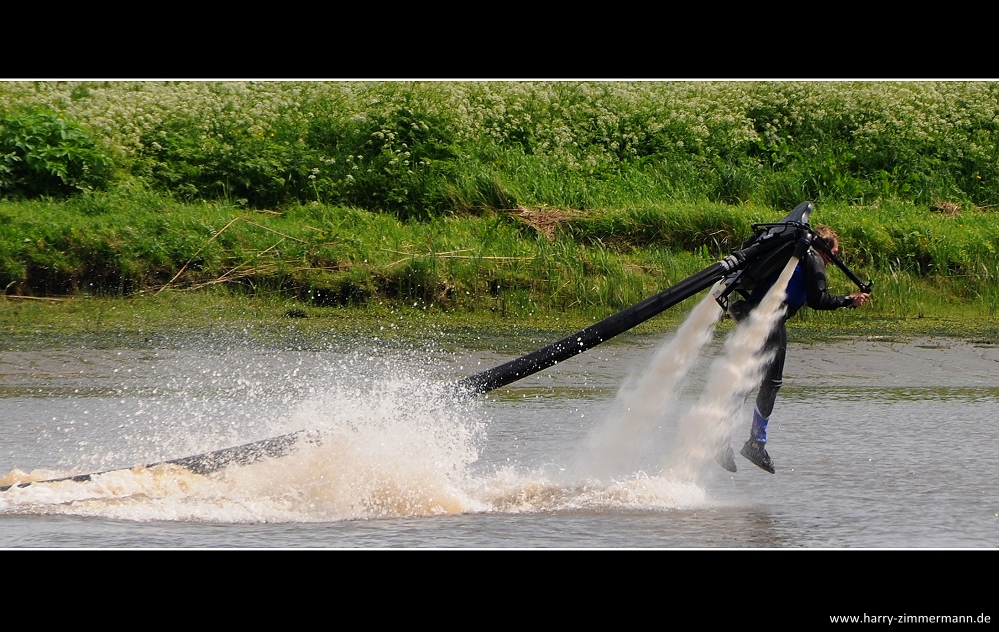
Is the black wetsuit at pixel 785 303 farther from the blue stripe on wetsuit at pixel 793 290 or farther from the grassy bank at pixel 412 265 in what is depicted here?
the grassy bank at pixel 412 265

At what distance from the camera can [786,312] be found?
6.81 m

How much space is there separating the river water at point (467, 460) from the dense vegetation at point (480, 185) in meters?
2.01

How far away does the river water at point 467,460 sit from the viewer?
19.2 ft

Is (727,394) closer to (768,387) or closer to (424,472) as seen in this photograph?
(768,387)

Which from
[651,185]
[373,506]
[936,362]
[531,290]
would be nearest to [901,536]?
[373,506]

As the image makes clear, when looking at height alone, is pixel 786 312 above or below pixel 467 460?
above

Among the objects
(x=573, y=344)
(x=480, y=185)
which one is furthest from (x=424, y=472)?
(x=480, y=185)

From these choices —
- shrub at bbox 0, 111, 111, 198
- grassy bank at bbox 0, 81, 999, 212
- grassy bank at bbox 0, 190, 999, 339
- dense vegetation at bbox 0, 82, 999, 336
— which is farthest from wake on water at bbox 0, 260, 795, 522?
shrub at bbox 0, 111, 111, 198

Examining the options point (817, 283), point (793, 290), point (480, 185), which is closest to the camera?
point (817, 283)

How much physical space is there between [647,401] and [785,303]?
0.88 m

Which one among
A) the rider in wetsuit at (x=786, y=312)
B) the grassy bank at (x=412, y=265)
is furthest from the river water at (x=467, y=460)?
the grassy bank at (x=412, y=265)

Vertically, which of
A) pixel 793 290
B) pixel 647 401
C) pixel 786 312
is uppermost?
pixel 793 290

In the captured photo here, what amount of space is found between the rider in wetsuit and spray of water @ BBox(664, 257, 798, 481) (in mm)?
61

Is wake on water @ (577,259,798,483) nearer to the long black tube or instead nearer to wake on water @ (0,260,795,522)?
wake on water @ (0,260,795,522)
